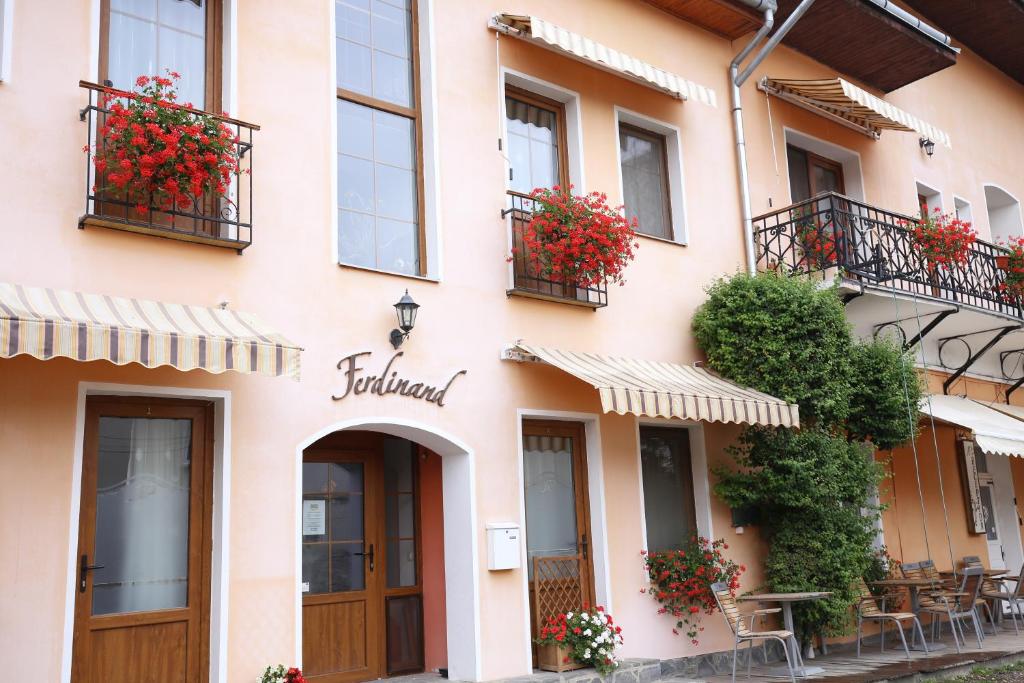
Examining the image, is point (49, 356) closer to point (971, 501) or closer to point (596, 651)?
point (596, 651)

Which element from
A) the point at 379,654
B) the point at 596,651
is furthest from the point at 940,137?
the point at 379,654

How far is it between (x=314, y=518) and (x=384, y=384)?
143cm

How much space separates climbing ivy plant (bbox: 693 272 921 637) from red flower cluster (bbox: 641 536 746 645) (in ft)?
2.46

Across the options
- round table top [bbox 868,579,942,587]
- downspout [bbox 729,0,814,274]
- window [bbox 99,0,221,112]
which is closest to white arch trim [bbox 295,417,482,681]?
window [bbox 99,0,221,112]

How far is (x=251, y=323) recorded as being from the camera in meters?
7.62

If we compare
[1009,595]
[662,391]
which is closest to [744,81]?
[662,391]

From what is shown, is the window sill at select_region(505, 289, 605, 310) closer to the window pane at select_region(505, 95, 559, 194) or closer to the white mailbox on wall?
the window pane at select_region(505, 95, 559, 194)

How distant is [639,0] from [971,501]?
9427 mm

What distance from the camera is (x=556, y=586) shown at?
9.87 meters

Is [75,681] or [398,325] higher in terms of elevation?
[398,325]

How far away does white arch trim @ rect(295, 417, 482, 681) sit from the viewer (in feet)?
29.1

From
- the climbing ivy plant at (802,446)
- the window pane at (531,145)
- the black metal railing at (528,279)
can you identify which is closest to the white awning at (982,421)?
the climbing ivy plant at (802,446)

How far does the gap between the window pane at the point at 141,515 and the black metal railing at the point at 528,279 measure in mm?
3705

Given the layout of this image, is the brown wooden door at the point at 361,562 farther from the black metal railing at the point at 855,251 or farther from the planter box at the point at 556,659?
the black metal railing at the point at 855,251
